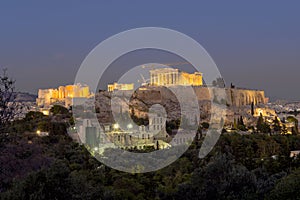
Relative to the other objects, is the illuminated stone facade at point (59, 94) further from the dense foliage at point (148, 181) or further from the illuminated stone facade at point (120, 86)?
the dense foliage at point (148, 181)

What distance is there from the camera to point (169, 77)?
4353cm

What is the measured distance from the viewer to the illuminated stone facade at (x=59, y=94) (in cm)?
4081

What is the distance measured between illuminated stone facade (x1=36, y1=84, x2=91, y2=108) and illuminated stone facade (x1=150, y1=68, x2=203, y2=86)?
7621 mm

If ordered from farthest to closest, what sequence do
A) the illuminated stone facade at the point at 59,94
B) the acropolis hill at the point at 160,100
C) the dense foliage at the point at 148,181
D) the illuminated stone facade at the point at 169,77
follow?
the illuminated stone facade at the point at 169,77 < the illuminated stone facade at the point at 59,94 < the acropolis hill at the point at 160,100 < the dense foliage at the point at 148,181

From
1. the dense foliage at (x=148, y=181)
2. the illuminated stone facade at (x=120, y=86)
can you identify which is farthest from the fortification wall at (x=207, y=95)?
the dense foliage at (x=148, y=181)

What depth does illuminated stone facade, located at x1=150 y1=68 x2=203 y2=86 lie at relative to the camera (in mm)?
43312

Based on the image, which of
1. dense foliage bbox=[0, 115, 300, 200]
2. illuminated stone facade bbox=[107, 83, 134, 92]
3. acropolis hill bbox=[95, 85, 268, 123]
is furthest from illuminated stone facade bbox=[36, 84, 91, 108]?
dense foliage bbox=[0, 115, 300, 200]

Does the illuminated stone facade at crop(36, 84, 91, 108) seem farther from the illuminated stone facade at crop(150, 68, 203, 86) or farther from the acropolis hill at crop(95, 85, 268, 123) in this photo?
the illuminated stone facade at crop(150, 68, 203, 86)

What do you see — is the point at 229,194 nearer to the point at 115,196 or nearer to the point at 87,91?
the point at 115,196

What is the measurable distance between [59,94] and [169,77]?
12699mm

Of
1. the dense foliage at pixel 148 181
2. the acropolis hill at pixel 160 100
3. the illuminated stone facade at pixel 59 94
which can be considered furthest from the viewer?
the illuminated stone facade at pixel 59 94

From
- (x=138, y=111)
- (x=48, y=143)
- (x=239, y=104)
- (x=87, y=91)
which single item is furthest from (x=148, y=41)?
(x=239, y=104)

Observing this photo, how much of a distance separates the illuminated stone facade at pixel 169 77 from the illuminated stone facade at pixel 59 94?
25.0 ft

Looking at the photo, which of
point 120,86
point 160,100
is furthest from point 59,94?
point 160,100
